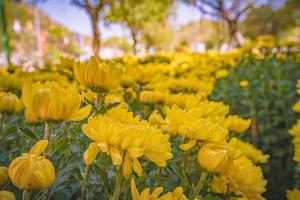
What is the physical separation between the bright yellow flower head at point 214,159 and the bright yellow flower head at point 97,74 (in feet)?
0.85

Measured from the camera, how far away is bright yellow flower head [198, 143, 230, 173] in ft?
2.64

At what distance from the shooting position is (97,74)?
916 millimetres

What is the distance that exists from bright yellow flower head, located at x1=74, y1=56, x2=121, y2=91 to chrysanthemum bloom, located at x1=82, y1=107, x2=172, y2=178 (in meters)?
0.20

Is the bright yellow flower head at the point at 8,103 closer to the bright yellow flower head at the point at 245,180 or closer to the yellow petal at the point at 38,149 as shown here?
the yellow petal at the point at 38,149

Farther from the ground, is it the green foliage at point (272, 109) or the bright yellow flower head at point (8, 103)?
the bright yellow flower head at point (8, 103)

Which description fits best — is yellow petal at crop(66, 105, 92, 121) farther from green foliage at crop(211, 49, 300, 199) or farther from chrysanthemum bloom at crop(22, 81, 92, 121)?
green foliage at crop(211, 49, 300, 199)

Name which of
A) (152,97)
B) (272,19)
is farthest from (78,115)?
(272,19)

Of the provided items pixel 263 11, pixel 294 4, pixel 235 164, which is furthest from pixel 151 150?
pixel 263 11

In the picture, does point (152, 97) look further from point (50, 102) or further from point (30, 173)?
point (30, 173)

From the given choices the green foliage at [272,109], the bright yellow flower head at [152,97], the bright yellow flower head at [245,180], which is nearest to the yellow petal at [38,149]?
the bright yellow flower head at [245,180]

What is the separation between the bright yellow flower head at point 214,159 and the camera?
0.80m

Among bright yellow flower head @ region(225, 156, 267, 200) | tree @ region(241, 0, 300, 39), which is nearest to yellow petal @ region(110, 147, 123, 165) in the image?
bright yellow flower head @ region(225, 156, 267, 200)

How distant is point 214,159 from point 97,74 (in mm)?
312

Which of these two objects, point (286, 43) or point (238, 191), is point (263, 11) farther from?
point (238, 191)
